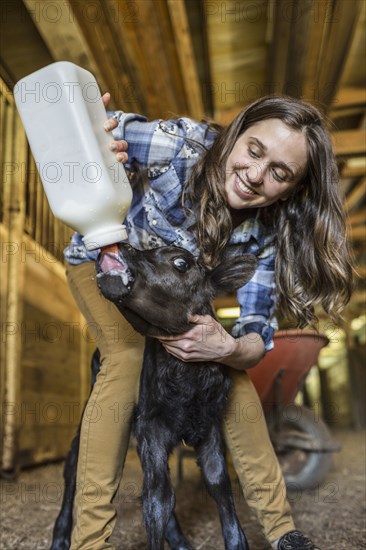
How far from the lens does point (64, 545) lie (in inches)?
71.0

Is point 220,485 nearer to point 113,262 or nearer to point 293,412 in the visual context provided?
point 113,262

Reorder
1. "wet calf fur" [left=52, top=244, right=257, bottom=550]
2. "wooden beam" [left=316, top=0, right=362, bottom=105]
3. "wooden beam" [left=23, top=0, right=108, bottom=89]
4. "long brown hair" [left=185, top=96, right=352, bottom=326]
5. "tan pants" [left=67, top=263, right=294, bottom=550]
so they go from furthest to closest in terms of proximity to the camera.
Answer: "wooden beam" [left=316, top=0, right=362, bottom=105] → "wooden beam" [left=23, top=0, right=108, bottom=89] → "long brown hair" [left=185, top=96, right=352, bottom=326] → "tan pants" [left=67, top=263, right=294, bottom=550] → "wet calf fur" [left=52, top=244, right=257, bottom=550]

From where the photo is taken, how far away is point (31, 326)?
3770 millimetres

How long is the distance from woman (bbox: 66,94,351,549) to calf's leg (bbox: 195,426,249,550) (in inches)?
6.6

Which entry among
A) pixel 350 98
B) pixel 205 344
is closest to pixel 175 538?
pixel 205 344

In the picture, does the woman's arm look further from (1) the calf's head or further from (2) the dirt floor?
(2) the dirt floor

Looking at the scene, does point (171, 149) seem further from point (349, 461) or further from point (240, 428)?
point (349, 461)

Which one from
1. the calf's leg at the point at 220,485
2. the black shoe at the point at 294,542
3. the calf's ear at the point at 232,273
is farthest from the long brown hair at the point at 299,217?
the black shoe at the point at 294,542

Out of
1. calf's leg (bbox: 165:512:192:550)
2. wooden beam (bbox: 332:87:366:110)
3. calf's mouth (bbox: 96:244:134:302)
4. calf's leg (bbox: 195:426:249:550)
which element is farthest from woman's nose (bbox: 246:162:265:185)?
wooden beam (bbox: 332:87:366:110)

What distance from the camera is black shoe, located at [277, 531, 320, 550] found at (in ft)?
5.20

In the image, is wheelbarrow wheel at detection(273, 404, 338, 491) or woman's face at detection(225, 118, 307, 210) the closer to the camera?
woman's face at detection(225, 118, 307, 210)

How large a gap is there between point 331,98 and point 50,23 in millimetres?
2292

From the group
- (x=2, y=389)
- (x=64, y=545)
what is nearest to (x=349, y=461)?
(x=2, y=389)

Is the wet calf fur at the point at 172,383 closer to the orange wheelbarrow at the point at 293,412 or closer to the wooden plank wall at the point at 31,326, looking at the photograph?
the orange wheelbarrow at the point at 293,412
